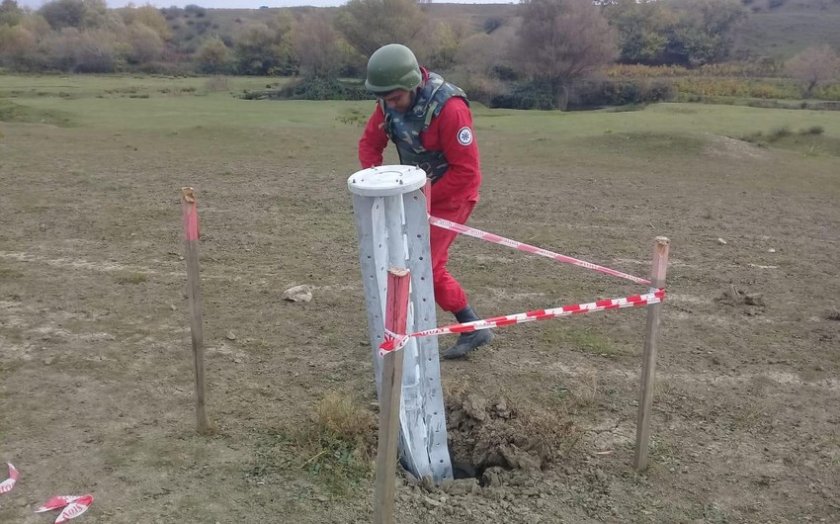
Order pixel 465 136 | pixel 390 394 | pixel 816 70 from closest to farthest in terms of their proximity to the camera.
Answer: pixel 390 394, pixel 465 136, pixel 816 70

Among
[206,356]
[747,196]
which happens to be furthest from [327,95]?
[206,356]

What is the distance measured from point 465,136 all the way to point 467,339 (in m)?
1.68

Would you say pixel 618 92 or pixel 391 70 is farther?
pixel 618 92

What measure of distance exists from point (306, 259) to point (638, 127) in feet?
46.3

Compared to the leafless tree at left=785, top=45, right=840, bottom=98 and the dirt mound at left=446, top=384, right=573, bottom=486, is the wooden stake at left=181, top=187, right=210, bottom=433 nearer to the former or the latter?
the dirt mound at left=446, top=384, right=573, bottom=486

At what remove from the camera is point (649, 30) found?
4700cm

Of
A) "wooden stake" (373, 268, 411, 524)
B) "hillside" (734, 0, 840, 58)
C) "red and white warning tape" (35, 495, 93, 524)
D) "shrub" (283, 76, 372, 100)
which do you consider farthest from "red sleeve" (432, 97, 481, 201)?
"hillside" (734, 0, 840, 58)

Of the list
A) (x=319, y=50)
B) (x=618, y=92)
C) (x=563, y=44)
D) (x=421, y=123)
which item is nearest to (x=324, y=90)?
(x=319, y=50)

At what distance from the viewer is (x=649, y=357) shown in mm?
3826

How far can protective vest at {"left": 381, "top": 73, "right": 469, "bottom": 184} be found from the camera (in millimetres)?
4512

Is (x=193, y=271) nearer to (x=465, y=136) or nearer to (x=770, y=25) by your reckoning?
(x=465, y=136)

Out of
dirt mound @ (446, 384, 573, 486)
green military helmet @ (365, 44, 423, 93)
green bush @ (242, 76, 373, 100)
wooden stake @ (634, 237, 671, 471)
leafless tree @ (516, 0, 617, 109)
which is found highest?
leafless tree @ (516, 0, 617, 109)

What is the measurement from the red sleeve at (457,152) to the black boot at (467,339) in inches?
39.3

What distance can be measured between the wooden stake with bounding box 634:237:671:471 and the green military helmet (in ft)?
5.32
